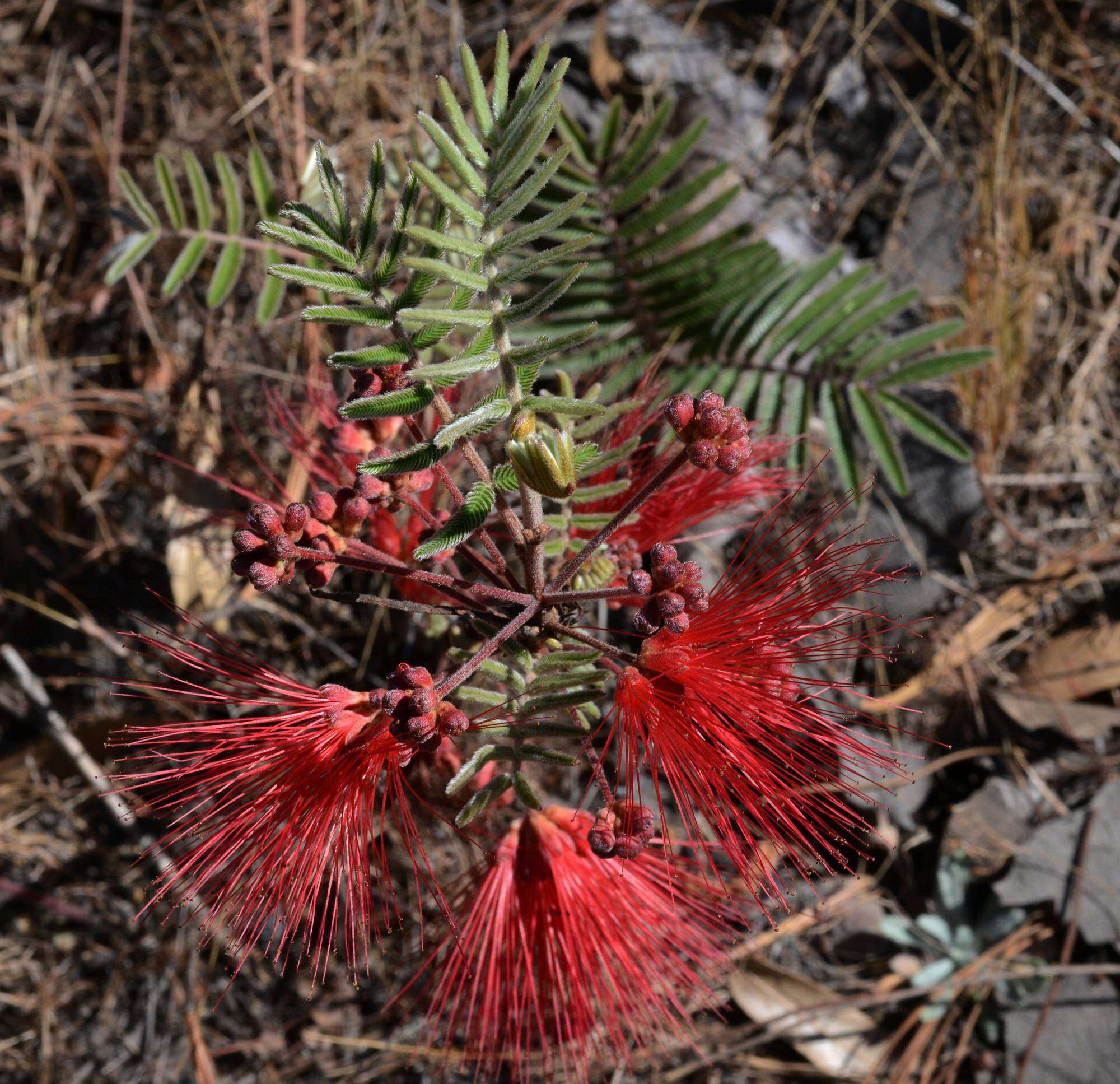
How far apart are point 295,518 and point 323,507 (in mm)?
64

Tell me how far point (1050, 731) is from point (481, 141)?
232 centimetres

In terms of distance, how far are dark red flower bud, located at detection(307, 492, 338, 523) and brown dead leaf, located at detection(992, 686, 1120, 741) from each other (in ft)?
7.11

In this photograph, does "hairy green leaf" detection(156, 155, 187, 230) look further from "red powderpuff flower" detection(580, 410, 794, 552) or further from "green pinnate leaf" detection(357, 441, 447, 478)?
"green pinnate leaf" detection(357, 441, 447, 478)

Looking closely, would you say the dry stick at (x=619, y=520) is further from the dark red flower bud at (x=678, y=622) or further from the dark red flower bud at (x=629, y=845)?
the dark red flower bud at (x=629, y=845)

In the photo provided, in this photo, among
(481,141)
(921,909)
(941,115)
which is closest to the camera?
(481,141)

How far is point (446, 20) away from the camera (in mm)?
2865

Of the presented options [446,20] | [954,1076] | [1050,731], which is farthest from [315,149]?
[954,1076]

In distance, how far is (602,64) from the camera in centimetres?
281

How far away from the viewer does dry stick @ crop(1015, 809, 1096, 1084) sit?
8.00 feet

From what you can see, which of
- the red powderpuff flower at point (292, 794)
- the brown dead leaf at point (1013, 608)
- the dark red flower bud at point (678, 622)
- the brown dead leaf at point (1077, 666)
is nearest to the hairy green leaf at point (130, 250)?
the red powderpuff flower at point (292, 794)

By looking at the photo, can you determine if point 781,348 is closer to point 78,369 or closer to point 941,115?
point 941,115

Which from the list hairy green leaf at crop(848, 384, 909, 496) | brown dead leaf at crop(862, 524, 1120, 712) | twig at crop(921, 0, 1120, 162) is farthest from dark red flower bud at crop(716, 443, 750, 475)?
twig at crop(921, 0, 1120, 162)

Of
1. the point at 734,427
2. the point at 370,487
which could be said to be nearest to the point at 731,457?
the point at 734,427

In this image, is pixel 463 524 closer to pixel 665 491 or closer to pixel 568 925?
pixel 665 491
